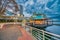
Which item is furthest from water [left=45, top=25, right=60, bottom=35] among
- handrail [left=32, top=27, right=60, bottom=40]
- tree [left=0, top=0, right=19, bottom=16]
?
tree [left=0, top=0, right=19, bottom=16]

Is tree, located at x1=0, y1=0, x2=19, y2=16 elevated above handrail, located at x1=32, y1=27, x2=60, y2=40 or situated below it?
above

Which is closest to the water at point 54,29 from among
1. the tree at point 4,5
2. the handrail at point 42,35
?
the handrail at point 42,35

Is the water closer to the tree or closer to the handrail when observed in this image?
the handrail

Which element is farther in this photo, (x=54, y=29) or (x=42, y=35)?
(x=42, y=35)

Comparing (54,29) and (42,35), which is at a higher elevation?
(54,29)

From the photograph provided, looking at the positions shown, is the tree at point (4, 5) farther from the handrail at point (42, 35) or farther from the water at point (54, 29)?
the water at point (54, 29)

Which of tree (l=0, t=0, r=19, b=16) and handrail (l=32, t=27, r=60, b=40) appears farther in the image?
tree (l=0, t=0, r=19, b=16)

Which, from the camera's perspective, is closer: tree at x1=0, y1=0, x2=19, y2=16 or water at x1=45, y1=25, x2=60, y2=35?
water at x1=45, y1=25, x2=60, y2=35

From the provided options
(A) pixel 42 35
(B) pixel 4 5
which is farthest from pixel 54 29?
(B) pixel 4 5

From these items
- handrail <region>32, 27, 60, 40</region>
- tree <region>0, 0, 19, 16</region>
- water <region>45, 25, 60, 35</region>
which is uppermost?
tree <region>0, 0, 19, 16</region>

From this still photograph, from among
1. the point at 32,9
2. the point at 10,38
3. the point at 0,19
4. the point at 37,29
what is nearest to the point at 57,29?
the point at 37,29

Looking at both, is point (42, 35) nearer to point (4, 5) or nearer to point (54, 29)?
point (54, 29)

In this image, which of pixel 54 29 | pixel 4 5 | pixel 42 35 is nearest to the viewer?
pixel 54 29

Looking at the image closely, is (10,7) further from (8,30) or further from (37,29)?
(37,29)
